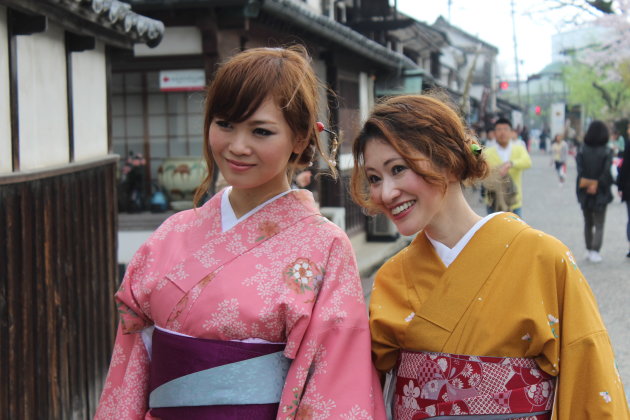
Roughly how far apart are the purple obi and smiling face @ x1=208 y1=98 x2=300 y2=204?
0.51 meters

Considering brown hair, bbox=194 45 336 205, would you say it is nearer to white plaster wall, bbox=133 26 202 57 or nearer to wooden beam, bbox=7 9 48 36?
wooden beam, bbox=7 9 48 36

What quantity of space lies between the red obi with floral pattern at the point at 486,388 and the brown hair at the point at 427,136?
21.7 inches

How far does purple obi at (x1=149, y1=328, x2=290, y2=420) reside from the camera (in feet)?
7.31

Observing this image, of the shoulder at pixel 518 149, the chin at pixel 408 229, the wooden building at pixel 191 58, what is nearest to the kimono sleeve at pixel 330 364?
the chin at pixel 408 229

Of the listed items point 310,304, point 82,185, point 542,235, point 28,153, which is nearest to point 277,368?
point 310,304

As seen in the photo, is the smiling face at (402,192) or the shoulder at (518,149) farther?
the shoulder at (518,149)

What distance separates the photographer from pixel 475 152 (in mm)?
2447

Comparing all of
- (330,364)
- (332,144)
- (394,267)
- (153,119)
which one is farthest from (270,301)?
(153,119)

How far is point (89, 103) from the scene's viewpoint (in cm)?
526

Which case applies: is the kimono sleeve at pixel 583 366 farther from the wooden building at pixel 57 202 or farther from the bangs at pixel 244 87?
the wooden building at pixel 57 202

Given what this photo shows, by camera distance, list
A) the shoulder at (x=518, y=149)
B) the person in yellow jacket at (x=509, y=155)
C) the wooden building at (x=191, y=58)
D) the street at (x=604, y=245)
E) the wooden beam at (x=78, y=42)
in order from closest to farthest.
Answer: the wooden beam at (x=78, y=42)
the street at (x=604, y=245)
the wooden building at (x=191, y=58)
the person in yellow jacket at (x=509, y=155)
the shoulder at (x=518, y=149)

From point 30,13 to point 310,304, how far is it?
2.65 m

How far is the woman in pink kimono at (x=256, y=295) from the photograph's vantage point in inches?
87.5

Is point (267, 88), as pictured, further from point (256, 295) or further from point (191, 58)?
point (191, 58)
